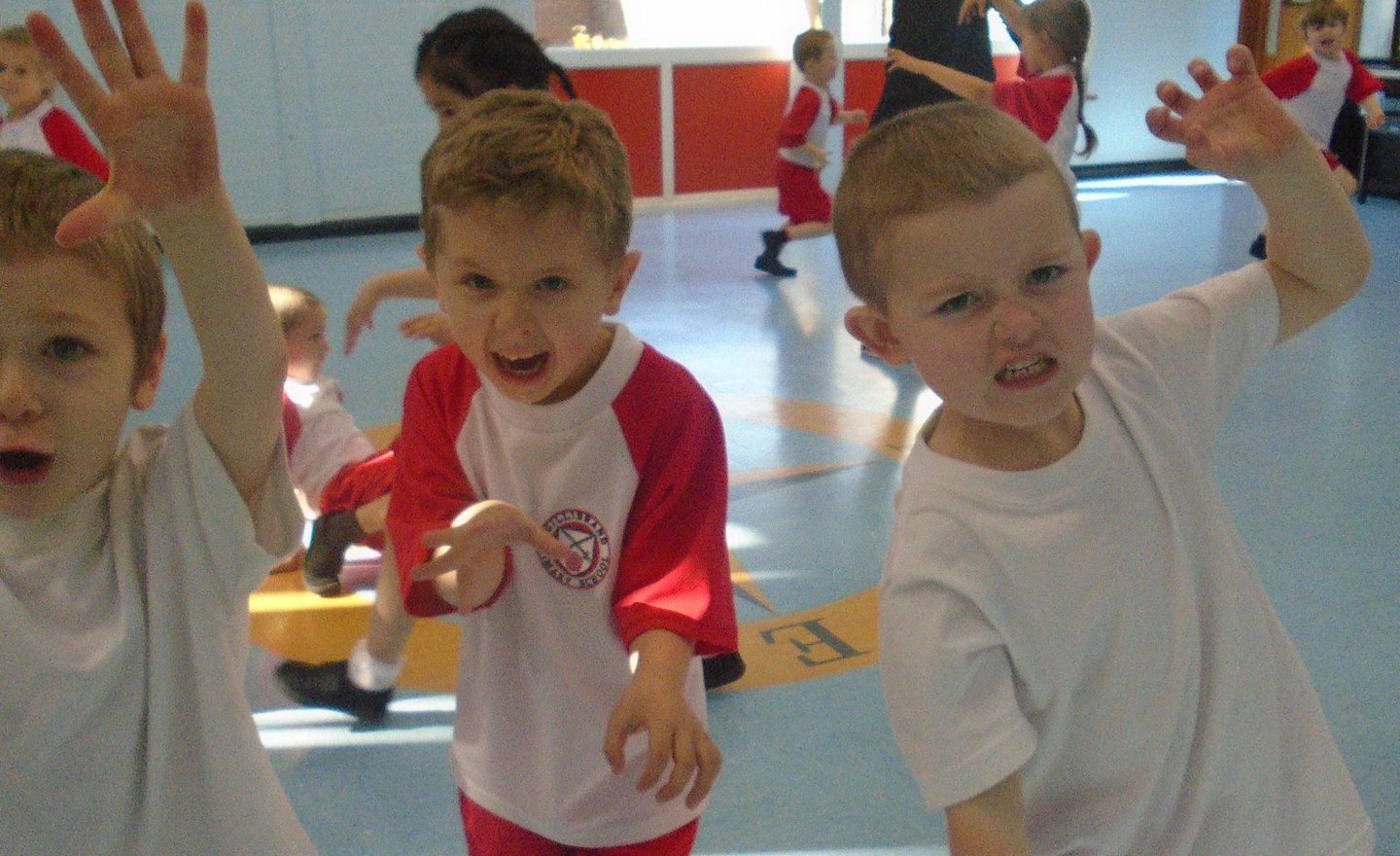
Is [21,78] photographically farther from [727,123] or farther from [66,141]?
[727,123]

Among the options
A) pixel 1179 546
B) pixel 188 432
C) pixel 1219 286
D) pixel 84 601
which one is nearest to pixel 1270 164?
pixel 1219 286

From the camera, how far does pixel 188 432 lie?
3.61 feet

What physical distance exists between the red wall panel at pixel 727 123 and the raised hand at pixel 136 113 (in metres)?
9.00

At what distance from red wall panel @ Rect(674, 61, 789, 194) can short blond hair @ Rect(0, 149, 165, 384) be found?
883 cm

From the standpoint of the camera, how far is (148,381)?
3.89 ft

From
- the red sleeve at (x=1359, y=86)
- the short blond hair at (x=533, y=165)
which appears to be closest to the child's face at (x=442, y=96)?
the short blond hair at (x=533, y=165)

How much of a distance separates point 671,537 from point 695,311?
449 cm

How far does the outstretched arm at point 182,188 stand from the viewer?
A: 3.11 feet

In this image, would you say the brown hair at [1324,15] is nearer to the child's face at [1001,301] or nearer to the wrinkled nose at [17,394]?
the child's face at [1001,301]

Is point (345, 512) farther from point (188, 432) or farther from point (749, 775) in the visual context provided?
point (188, 432)

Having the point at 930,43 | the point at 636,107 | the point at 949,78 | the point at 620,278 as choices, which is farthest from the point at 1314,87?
the point at 620,278

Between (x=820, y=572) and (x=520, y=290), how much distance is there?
1.80 metres

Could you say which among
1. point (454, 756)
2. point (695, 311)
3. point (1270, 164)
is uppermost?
point (1270, 164)

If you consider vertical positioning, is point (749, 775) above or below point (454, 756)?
below
